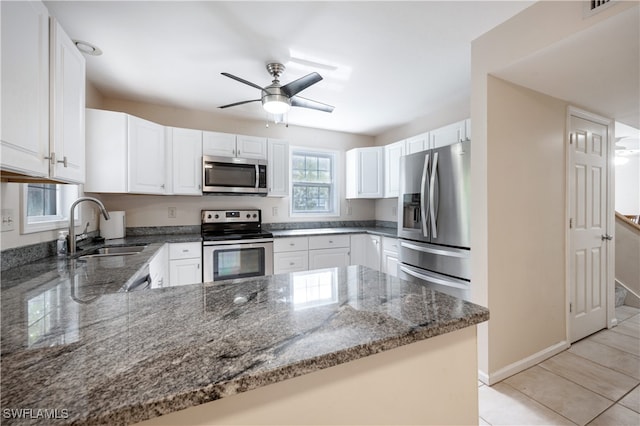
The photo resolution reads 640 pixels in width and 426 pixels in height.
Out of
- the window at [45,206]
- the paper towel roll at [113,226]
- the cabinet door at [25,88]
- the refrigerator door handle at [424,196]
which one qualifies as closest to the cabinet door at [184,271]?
the paper towel roll at [113,226]

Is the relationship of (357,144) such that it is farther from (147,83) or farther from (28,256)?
(28,256)

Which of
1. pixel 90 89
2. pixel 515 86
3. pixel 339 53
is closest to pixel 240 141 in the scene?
pixel 90 89

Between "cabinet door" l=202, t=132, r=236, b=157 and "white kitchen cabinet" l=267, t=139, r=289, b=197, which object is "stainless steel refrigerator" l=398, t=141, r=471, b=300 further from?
"cabinet door" l=202, t=132, r=236, b=157

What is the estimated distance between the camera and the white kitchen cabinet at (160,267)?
2.17 meters

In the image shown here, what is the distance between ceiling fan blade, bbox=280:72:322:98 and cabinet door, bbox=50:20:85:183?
4.18ft

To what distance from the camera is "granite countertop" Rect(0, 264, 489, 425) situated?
459 millimetres

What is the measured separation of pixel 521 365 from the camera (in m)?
2.10

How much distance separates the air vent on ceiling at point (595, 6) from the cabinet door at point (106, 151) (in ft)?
11.5

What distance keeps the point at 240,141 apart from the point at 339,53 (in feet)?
5.74

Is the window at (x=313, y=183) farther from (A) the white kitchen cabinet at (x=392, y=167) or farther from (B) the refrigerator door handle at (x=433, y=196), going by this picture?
(B) the refrigerator door handle at (x=433, y=196)

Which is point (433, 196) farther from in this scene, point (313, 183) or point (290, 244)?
point (313, 183)

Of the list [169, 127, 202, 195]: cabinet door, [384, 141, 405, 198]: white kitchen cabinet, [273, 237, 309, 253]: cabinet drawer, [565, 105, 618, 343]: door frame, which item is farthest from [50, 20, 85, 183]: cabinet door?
[565, 105, 618, 343]: door frame

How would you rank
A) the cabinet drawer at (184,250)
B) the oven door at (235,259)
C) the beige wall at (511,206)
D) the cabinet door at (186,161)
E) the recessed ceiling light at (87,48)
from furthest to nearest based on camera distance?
the cabinet door at (186,161)
the oven door at (235,259)
the cabinet drawer at (184,250)
the recessed ceiling light at (87,48)
the beige wall at (511,206)

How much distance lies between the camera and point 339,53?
2.20 metres
